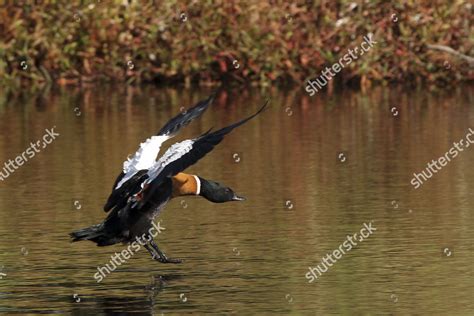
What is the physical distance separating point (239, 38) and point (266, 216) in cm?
1659

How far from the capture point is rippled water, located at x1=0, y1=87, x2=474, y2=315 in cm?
1183

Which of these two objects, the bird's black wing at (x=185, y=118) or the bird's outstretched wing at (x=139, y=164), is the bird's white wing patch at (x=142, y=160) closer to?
the bird's outstretched wing at (x=139, y=164)

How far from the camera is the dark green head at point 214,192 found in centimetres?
1341

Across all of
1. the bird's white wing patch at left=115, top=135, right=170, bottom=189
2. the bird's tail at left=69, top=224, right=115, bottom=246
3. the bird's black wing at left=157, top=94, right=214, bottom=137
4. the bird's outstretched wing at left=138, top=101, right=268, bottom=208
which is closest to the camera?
the bird's outstretched wing at left=138, top=101, right=268, bottom=208

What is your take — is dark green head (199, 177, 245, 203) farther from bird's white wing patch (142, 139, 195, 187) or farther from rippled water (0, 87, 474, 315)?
bird's white wing patch (142, 139, 195, 187)

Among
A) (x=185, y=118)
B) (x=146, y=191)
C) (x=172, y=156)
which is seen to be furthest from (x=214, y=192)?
(x=172, y=156)

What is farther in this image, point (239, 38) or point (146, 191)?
point (239, 38)

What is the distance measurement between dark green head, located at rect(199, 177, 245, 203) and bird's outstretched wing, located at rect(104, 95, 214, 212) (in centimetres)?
50

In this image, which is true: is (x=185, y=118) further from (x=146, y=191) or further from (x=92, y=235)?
(x=92, y=235)

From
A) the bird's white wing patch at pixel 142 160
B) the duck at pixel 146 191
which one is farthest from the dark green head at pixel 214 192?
the bird's white wing patch at pixel 142 160

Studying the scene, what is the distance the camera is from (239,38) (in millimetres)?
31969

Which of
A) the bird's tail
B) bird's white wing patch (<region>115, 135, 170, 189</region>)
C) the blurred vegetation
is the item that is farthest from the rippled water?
the blurred vegetation

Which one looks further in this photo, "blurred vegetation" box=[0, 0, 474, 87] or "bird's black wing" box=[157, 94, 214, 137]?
"blurred vegetation" box=[0, 0, 474, 87]

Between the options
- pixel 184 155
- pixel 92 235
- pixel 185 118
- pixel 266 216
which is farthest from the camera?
pixel 266 216
